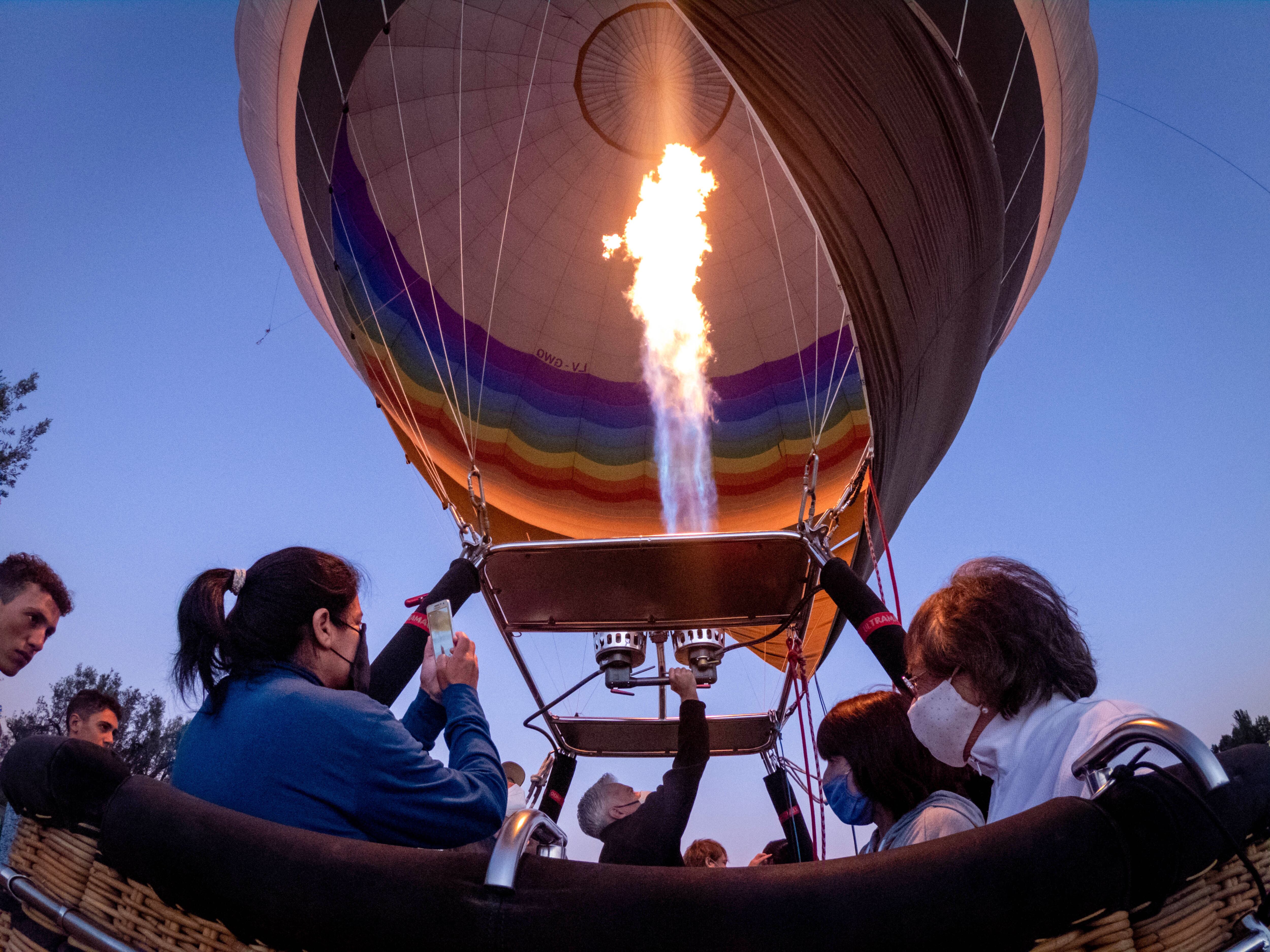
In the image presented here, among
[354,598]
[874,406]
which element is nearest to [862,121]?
[874,406]

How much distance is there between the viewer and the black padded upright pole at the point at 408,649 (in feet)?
7.93

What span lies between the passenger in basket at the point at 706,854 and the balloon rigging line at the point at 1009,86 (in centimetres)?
→ 343

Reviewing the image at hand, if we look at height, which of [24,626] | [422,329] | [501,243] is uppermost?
[501,243]

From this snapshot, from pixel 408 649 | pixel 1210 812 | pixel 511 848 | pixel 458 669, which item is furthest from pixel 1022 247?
pixel 511 848

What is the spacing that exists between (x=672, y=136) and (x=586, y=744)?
13.7 feet

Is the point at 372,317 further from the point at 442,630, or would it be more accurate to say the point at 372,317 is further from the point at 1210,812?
the point at 1210,812

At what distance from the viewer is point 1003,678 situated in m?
1.23

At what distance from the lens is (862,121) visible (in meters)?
3.54

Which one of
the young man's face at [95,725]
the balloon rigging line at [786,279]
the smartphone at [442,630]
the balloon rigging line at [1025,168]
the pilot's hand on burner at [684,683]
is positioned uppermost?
the balloon rigging line at [786,279]

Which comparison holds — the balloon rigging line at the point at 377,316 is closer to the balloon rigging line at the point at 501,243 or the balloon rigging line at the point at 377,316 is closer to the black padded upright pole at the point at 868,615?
the balloon rigging line at the point at 501,243

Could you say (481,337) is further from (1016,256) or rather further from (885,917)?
(885,917)

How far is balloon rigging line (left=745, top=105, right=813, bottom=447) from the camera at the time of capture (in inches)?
223

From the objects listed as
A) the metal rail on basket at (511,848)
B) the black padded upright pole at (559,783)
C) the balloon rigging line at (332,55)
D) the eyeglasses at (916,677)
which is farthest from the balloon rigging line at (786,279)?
the metal rail on basket at (511,848)

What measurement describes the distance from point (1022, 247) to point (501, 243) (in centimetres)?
319
